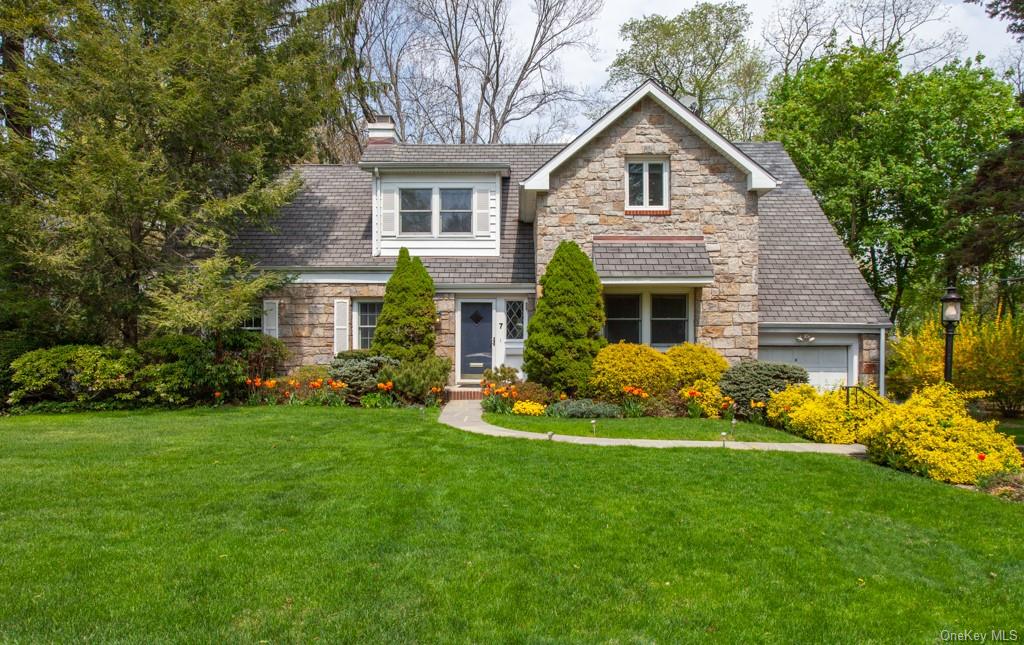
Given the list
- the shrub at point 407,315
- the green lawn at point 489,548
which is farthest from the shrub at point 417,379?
the green lawn at point 489,548

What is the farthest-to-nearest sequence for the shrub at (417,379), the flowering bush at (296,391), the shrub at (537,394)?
1. the flowering bush at (296,391)
2. the shrub at (417,379)
3. the shrub at (537,394)

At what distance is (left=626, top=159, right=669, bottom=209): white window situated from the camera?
1278 cm

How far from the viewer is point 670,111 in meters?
12.5

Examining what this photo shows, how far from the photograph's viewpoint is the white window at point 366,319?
14172mm

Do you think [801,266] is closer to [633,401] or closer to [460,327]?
[633,401]

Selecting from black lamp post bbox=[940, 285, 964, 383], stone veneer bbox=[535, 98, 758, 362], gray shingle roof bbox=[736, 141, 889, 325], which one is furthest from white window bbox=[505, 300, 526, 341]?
black lamp post bbox=[940, 285, 964, 383]

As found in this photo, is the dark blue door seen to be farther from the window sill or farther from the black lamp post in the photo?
the black lamp post

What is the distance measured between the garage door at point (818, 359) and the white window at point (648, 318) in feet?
6.48

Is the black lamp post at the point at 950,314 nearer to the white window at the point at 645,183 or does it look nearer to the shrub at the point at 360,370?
the white window at the point at 645,183

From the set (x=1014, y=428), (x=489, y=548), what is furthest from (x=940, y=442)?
(x=1014, y=428)

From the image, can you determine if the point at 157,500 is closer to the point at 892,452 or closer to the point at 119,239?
the point at 119,239

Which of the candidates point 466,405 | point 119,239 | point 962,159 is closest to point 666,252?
point 466,405

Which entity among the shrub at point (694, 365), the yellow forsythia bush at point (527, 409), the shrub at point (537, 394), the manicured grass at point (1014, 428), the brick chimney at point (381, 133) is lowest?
the manicured grass at point (1014, 428)

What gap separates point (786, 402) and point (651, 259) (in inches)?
153
